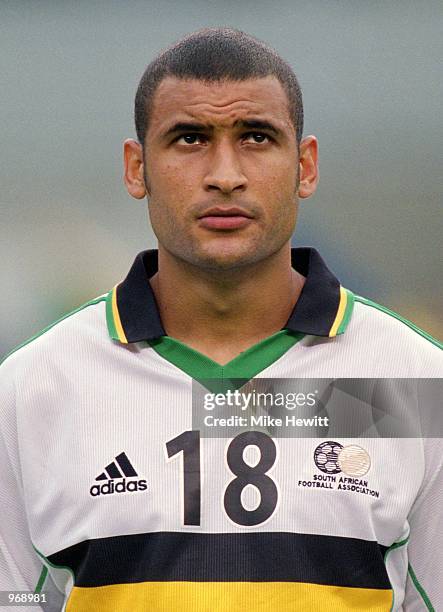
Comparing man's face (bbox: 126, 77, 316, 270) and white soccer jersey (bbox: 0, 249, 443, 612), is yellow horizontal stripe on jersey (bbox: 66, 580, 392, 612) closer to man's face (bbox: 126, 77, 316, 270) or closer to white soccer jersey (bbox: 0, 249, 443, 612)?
white soccer jersey (bbox: 0, 249, 443, 612)

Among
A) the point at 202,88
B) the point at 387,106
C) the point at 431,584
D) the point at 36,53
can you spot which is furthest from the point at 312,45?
the point at 431,584

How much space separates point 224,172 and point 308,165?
24cm

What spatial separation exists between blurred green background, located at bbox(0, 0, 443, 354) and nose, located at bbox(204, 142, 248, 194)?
63.7 inches

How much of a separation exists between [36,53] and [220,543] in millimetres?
2171

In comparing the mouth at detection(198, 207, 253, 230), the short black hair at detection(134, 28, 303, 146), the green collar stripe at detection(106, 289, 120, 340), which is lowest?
the green collar stripe at detection(106, 289, 120, 340)

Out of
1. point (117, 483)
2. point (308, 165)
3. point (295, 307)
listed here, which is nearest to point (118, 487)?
point (117, 483)

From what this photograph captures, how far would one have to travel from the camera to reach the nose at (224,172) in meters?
1.60

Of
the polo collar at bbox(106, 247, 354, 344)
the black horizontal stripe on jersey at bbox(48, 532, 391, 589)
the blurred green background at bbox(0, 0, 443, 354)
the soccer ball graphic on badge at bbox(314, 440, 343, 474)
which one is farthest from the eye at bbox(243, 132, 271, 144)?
the blurred green background at bbox(0, 0, 443, 354)

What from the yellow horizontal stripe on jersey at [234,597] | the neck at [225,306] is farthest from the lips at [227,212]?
the yellow horizontal stripe on jersey at [234,597]

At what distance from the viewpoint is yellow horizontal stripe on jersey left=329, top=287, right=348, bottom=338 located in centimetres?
171

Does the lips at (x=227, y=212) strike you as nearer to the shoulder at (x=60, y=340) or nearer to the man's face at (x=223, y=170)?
the man's face at (x=223, y=170)

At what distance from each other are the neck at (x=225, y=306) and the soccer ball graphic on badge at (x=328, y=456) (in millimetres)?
196

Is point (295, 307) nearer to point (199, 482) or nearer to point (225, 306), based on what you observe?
point (225, 306)

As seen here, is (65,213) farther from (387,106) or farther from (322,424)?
(322,424)
